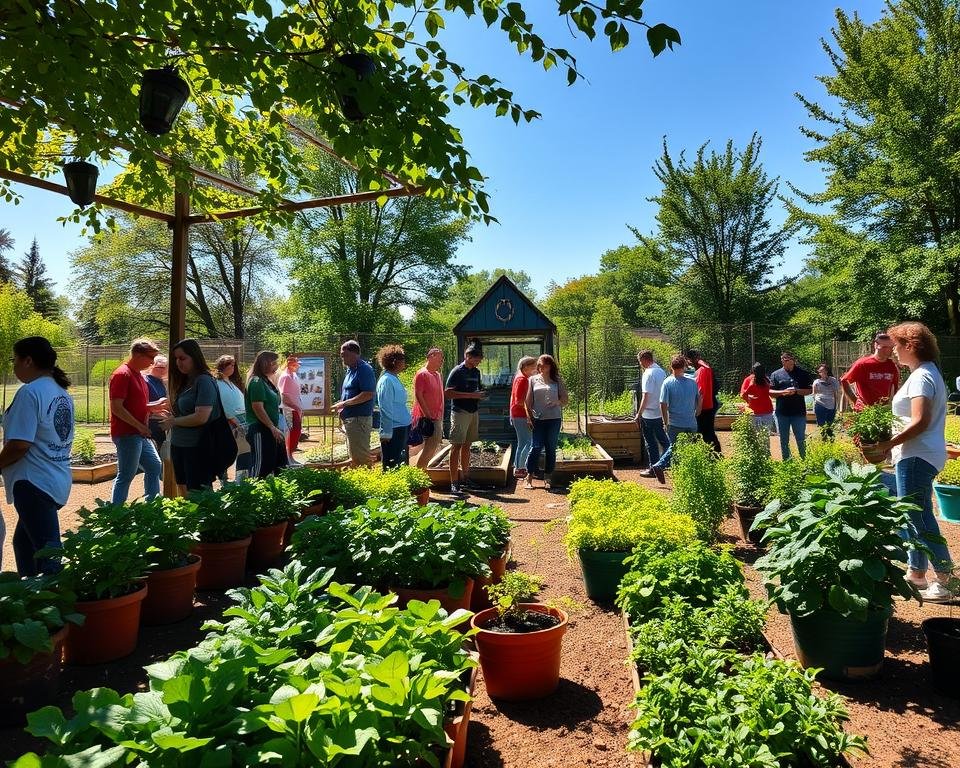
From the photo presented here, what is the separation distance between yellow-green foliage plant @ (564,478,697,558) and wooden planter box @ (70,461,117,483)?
28.3ft

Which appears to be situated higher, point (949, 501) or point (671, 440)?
point (671, 440)

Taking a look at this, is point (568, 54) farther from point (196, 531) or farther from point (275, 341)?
point (275, 341)

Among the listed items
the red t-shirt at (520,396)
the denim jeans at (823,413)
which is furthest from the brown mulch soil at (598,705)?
the denim jeans at (823,413)

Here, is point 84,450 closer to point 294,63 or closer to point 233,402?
point 233,402

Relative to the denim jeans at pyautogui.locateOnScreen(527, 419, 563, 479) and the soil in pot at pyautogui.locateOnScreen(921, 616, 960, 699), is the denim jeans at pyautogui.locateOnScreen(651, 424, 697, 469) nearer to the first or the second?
the denim jeans at pyautogui.locateOnScreen(527, 419, 563, 479)

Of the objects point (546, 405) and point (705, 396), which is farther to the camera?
point (705, 396)

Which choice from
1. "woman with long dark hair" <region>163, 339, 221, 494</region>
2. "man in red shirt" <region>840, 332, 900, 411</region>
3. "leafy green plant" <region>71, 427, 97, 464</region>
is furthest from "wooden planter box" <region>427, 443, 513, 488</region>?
"leafy green plant" <region>71, 427, 97, 464</region>

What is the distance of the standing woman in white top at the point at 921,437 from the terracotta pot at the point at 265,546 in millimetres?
4653

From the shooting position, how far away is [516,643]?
9.59ft

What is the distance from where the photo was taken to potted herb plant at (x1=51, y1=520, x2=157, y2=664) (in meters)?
→ 3.29

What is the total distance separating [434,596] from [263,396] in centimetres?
364

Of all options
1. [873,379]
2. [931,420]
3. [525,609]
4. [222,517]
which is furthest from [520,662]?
[873,379]

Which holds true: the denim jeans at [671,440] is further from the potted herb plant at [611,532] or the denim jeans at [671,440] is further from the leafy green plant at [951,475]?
the potted herb plant at [611,532]

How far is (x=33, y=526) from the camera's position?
3.87 meters
